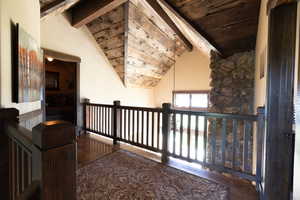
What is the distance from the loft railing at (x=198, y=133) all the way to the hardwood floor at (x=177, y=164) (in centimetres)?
11

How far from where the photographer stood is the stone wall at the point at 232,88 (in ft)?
9.79

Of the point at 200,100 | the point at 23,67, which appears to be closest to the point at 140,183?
the point at 23,67

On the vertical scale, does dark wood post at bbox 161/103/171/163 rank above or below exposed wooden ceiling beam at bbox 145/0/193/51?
below

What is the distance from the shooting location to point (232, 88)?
10.3 feet

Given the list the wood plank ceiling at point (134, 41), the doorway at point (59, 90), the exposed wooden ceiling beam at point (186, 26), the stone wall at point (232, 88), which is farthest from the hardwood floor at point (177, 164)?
the wood plank ceiling at point (134, 41)

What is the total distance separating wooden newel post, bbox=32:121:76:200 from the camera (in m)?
0.58

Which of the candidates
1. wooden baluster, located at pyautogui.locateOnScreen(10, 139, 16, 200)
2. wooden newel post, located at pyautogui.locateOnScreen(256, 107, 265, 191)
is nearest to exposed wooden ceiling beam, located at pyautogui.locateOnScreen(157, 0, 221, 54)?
wooden newel post, located at pyautogui.locateOnScreen(256, 107, 265, 191)

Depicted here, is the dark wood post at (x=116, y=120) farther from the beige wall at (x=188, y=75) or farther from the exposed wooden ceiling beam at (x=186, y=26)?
the beige wall at (x=188, y=75)

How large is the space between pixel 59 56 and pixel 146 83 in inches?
138

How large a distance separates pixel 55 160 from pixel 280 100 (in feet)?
5.58

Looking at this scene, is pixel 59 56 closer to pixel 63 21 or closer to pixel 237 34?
pixel 63 21

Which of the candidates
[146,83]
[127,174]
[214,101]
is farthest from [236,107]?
[146,83]

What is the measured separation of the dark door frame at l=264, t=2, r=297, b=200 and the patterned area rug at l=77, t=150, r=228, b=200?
1.88ft

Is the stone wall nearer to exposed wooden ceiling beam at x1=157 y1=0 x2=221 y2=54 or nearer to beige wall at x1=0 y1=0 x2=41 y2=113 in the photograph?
exposed wooden ceiling beam at x1=157 y1=0 x2=221 y2=54
